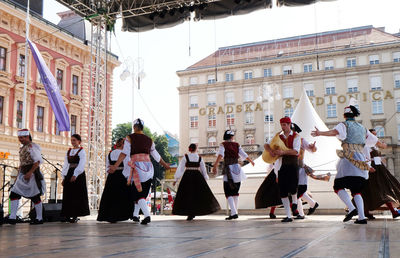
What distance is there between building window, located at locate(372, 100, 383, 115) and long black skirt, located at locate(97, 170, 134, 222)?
147 ft

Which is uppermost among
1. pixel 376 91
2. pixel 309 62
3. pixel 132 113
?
pixel 309 62

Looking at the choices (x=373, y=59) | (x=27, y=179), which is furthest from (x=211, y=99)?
(x=27, y=179)

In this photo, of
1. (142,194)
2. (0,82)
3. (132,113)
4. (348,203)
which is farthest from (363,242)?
(132,113)

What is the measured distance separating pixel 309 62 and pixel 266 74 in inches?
205

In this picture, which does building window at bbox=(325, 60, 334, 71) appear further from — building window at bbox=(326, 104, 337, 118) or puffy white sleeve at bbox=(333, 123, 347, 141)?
puffy white sleeve at bbox=(333, 123, 347, 141)

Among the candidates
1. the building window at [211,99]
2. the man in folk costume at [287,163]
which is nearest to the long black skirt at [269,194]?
the man in folk costume at [287,163]

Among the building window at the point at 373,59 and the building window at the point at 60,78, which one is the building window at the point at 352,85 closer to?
the building window at the point at 373,59

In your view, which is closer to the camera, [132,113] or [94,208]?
[94,208]

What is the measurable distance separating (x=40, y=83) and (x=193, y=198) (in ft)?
65.7

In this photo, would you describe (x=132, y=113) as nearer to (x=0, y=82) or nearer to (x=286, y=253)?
(x=0, y=82)

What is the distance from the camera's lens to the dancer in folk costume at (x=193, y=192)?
8.81 m

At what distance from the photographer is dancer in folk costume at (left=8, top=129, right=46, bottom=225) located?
7536 mm

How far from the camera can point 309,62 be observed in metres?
50.1

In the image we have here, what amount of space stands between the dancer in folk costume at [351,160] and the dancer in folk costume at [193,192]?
3055 millimetres
